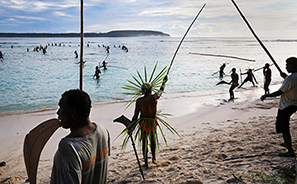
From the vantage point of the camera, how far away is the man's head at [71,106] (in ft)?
5.34

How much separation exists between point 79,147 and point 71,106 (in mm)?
291

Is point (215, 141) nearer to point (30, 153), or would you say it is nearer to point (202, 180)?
point (202, 180)

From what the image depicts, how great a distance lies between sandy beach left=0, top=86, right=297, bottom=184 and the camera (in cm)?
374

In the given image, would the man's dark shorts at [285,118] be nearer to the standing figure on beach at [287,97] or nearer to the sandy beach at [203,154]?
the standing figure on beach at [287,97]

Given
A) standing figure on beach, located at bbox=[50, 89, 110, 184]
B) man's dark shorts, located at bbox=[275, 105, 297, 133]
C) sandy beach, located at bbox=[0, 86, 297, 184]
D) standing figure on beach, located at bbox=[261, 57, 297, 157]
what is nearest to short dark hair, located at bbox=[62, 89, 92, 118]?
standing figure on beach, located at bbox=[50, 89, 110, 184]

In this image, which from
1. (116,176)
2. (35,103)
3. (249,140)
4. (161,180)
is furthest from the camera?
(35,103)

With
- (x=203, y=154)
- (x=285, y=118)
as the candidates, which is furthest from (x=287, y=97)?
(x=203, y=154)

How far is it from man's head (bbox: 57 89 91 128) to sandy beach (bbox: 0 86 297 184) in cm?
259

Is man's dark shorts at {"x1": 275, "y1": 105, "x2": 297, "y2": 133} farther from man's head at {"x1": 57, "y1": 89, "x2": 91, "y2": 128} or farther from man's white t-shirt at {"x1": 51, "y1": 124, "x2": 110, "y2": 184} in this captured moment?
man's head at {"x1": 57, "y1": 89, "x2": 91, "y2": 128}

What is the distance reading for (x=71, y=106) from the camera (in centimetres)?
164

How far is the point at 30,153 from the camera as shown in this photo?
2283 millimetres

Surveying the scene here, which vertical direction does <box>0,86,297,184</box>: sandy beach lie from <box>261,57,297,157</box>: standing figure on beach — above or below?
below

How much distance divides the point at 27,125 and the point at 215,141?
21.9ft

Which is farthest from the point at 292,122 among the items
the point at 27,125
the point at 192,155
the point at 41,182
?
the point at 27,125
